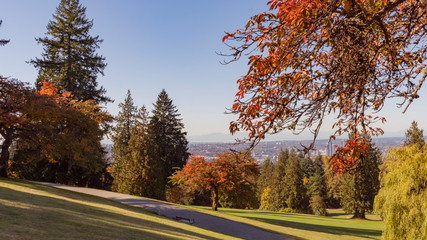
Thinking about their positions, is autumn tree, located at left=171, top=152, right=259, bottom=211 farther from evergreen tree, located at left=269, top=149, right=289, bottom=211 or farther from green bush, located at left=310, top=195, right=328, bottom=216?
evergreen tree, located at left=269, top=149, right=289, bottom=211

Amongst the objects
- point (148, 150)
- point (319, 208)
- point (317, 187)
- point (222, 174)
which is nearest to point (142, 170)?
point (148, 150)

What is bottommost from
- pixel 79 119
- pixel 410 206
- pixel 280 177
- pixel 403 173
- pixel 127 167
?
pixel 280 177

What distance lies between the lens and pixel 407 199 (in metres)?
9.84

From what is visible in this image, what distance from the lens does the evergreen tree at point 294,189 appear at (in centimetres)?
4956

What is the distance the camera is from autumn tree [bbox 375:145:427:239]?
30.5ft

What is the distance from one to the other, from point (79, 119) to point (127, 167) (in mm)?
15179

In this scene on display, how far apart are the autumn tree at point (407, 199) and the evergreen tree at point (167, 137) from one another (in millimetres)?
25200

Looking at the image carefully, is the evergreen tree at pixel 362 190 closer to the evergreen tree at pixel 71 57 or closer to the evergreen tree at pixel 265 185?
the evergreen tree at pixel 265 185

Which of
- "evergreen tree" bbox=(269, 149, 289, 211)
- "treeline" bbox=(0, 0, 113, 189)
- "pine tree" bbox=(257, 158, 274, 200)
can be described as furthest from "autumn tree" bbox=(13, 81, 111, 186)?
"pine tree" bbox=(257, 158, 274, 200)

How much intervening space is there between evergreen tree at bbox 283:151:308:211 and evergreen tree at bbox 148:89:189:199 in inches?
952

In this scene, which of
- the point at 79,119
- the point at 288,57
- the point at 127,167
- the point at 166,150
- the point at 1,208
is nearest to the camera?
the point at 288,57

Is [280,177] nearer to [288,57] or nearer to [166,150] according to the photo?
[166,150]

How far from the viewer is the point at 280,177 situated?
181ft

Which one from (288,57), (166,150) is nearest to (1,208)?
(288,57)
